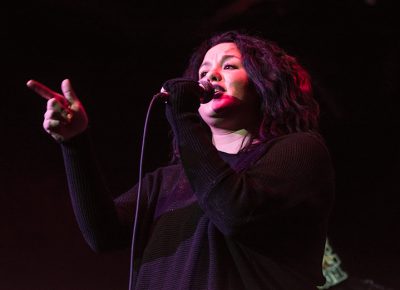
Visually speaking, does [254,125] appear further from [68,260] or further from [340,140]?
[340,140]

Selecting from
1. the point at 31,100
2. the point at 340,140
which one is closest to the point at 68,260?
the point at 31,100

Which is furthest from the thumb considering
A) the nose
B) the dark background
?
the dark background

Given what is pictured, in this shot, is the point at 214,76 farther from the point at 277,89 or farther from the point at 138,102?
the point at 138,102

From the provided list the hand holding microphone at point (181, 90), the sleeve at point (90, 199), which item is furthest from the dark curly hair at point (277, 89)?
the sleeve at point (90, 199)

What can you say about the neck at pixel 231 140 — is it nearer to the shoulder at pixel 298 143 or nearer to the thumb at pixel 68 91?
the shoulder at pixel 298 143

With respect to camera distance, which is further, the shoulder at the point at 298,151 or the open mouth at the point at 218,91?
the open mouth at the point at 218,91

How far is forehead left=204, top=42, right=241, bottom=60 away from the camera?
1.58 metres

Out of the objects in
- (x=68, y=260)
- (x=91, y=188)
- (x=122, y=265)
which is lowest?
(x=122, y=265)

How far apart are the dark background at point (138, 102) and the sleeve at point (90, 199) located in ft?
3.60

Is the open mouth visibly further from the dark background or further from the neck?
the dark background

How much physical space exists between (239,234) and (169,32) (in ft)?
6.44

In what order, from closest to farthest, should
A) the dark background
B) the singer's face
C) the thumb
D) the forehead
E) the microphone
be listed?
the thumb < the microphone < the singer's face < the forehead < the dark background

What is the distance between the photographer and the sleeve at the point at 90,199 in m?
1.29

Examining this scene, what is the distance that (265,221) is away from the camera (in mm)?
1118
